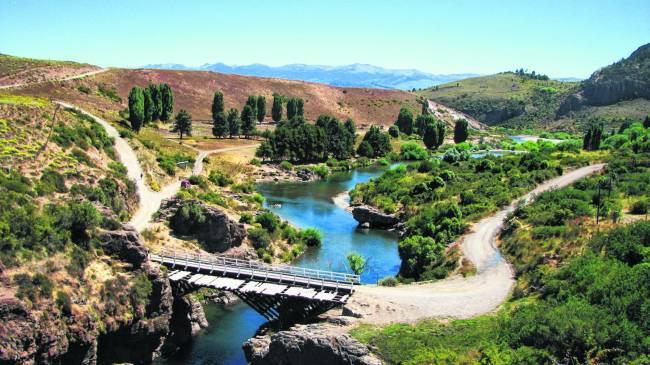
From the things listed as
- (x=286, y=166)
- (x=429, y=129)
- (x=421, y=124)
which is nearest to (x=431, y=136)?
(x=429, y=129)

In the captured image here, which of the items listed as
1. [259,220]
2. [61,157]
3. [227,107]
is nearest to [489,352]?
[259,220]

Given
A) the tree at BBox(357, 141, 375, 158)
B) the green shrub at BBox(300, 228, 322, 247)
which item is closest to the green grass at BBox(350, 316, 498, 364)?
the green shrub at BBox(300, 228, 322, 247)

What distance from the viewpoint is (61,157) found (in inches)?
2347

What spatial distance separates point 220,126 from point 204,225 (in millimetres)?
84338

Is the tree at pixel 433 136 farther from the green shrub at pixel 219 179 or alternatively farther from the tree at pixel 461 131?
the green shrub at pixel 219 179

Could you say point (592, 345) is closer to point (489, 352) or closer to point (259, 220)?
point (489, 352)

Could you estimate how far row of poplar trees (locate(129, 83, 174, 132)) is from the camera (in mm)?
104125

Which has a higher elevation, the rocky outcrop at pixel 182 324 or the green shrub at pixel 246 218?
the green shrub at pixel 246 218

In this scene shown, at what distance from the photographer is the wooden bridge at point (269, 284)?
42.7 metres

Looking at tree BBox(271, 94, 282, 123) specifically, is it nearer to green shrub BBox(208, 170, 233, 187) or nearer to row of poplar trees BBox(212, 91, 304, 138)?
row of poplar trees BBox(212, 91, 304, 138)

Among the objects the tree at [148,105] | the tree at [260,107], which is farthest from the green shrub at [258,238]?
the tree at [260,107]

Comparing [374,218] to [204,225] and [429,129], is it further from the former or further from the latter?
[429,129]

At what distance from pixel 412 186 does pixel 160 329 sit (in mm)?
62553

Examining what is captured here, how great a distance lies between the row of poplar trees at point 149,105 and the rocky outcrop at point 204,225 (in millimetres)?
46998
